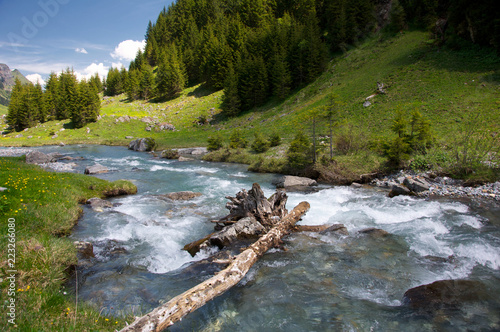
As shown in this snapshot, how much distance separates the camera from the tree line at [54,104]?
6844 centimetres

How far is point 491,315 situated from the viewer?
5.72 metres

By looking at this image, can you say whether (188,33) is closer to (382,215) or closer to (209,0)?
(209,0)

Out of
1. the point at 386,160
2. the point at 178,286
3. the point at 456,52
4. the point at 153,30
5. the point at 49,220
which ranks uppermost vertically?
the point at 153,30

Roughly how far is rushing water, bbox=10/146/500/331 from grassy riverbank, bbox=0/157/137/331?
0.92 m

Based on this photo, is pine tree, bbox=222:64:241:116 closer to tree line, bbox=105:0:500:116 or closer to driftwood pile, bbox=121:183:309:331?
tree line, bbox=105:0:500:116

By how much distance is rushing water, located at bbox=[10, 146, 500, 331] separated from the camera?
19.4 ft

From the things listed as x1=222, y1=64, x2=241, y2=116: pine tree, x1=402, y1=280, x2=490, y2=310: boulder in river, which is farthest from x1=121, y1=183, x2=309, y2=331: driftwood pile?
x1=222, y1=64, x2=241, y2=116: pine tree

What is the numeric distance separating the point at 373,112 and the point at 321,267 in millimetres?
33083

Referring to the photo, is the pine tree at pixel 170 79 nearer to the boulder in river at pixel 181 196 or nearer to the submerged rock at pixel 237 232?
the boulder in river at pixel 181 196

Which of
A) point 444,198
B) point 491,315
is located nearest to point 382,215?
point 444,198

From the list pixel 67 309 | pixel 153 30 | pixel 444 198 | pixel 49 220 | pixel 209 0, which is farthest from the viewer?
pixel 153 30

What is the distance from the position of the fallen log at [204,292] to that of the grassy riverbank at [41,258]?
0.70m

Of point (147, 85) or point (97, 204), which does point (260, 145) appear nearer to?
point (97, 204)

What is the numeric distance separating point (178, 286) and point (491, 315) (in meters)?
8.10
